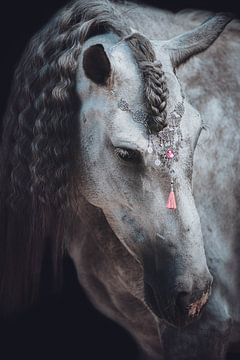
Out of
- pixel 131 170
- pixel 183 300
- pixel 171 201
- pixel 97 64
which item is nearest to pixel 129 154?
pixel 131 170

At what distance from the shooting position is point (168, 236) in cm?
232

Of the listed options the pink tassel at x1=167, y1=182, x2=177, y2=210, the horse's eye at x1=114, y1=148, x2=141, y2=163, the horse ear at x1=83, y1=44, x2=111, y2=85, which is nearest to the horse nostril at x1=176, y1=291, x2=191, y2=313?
the pink tassel at x1=167, y1=182, x2=177, y2=210

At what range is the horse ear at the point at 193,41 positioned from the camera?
2.58 metres

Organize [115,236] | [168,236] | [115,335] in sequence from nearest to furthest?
[168,236] < [115,236] < [115,335]

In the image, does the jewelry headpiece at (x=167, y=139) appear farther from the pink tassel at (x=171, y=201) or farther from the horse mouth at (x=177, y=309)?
the horse mouth at (x=177, y=309)

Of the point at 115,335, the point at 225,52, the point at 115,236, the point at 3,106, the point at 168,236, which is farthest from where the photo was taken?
the point at 115,335

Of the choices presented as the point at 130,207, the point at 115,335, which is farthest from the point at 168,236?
the point at 115,335

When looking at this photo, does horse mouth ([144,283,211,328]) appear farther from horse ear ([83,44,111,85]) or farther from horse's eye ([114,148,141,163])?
horse ear ([83,44,111,85])

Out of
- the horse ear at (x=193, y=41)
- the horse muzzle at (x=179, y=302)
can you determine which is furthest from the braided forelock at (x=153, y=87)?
the horse muzzle at (x=179, y=302)

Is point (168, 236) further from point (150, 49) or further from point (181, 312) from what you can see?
point (150, 49)

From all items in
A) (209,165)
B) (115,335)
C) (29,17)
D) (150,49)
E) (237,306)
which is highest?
(150,49)

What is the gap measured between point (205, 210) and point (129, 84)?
630 mm

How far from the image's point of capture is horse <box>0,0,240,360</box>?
233cm

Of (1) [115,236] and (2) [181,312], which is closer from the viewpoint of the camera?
(2) [181,312]
